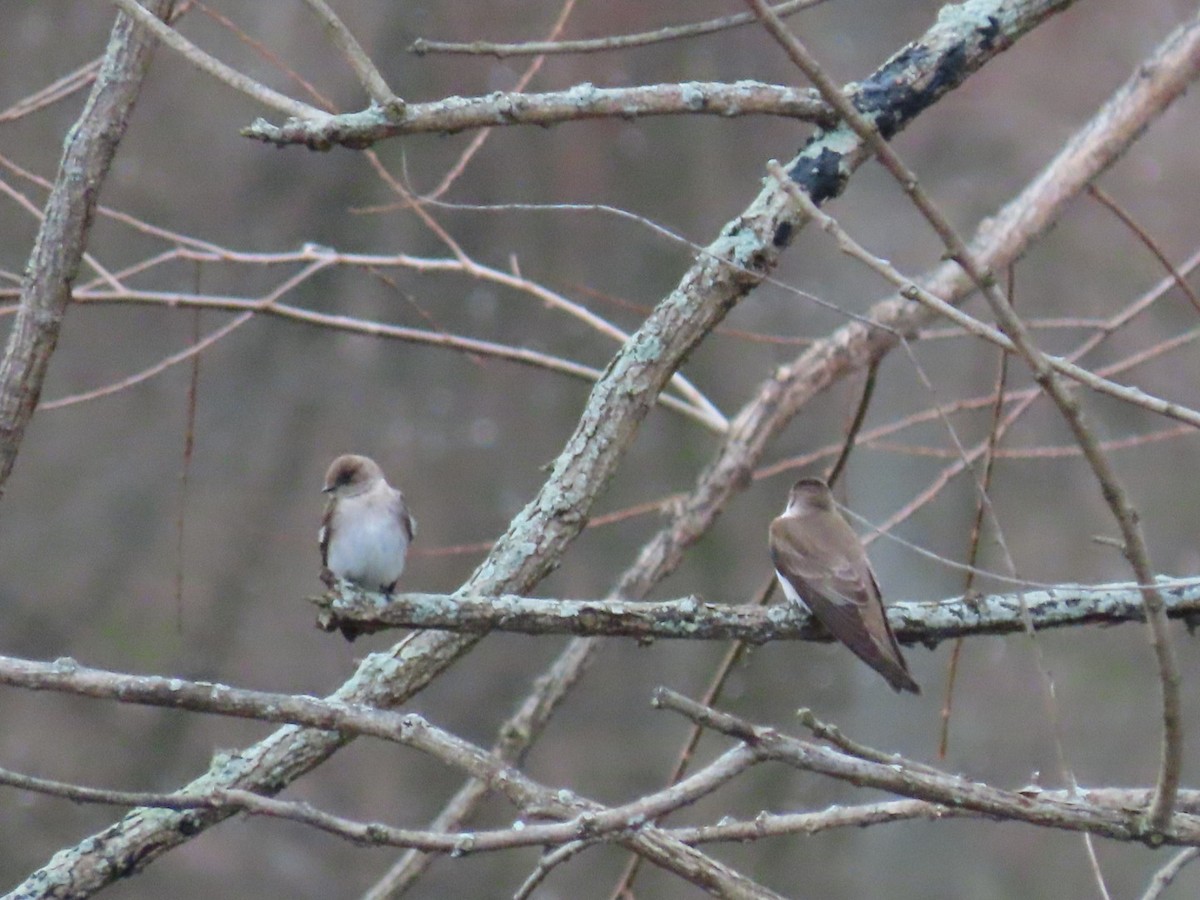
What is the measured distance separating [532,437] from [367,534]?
668 cm

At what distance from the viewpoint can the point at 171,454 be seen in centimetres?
987

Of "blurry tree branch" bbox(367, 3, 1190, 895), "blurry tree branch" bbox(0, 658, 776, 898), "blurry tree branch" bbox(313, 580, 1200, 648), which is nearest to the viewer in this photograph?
"blurry tree branch" bbox(0, 658, 776, 898)

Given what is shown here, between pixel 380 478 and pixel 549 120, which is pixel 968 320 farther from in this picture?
pixel 380 478

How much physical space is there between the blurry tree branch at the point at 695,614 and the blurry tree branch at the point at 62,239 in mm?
918

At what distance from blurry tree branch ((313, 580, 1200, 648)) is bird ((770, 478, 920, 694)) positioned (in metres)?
0.20

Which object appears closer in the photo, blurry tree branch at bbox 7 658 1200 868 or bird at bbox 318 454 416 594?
blurry tree branch at bbox 7 658 1200 868

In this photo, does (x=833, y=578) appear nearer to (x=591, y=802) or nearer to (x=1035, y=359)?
→ (x=591, y=802)

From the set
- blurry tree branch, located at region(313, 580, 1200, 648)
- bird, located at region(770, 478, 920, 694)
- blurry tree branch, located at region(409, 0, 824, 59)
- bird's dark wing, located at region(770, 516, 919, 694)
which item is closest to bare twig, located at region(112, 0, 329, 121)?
blurry tree branch, located at region(409, 0, 824, 59)

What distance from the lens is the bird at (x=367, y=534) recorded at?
3777mm

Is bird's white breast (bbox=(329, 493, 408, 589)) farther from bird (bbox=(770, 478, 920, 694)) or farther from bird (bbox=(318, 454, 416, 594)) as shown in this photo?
bird (bbox=(770, 478, 920, 694))

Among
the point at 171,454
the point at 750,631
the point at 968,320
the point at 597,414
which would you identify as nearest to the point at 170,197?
the point at 171,454

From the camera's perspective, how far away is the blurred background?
962 cm

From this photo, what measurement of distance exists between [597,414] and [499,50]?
2.79 ft

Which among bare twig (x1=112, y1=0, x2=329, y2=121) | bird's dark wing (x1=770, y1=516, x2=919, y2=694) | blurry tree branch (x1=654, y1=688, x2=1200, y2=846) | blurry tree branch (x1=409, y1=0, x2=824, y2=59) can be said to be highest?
blurry tree branch (x1=409, y1=0, x2=824, y2=59)
